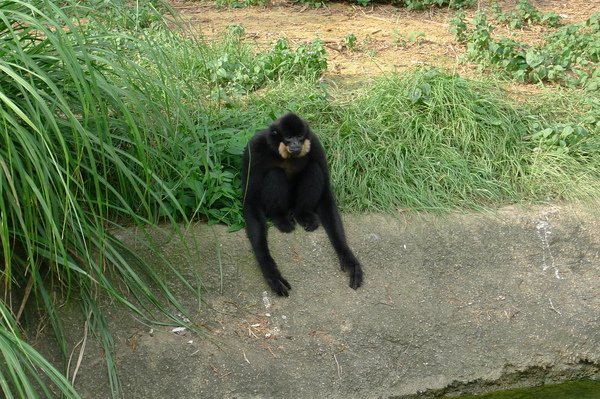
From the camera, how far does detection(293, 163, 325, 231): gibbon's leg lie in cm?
581

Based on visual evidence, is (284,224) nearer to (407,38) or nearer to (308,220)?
(308,220)

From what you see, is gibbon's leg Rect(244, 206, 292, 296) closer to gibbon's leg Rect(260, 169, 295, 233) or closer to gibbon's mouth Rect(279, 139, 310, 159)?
gibbon's leg Rect(260, 169, 295, 233)

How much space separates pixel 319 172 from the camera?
585 centimetres

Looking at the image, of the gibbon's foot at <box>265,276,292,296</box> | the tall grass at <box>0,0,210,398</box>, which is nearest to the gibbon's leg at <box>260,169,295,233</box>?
the gibbon's foot at <box>265,276,292,296</box>

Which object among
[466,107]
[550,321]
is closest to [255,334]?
[550,321]

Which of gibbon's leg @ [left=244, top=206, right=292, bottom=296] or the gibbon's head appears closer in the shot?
gibbon's leg @ [left=244, top=206, right=292, bottom=296]

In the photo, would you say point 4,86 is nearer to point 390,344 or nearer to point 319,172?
point 319,172

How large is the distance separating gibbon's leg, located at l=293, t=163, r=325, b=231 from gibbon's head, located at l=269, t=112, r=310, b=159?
0.15 metres

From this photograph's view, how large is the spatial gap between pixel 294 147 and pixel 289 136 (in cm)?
8

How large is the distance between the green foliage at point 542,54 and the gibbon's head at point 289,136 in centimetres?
244

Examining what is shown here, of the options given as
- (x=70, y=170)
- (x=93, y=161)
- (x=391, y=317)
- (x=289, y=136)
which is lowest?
(x=391, y=317)

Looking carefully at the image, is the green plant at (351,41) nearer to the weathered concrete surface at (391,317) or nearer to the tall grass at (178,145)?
the tall grass at (178,145)

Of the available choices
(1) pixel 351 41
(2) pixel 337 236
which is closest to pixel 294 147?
(2) pixel 337 236

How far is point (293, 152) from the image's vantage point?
18.7 ft
